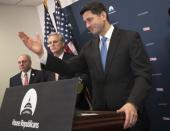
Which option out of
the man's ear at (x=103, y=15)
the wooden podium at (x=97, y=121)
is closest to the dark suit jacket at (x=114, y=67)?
the man's ear at (x=103, y=15)

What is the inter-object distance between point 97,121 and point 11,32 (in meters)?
5.50

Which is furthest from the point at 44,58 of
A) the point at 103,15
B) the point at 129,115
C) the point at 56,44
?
the point at 56,44

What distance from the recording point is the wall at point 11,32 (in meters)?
6.28

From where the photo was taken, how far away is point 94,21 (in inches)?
83.2

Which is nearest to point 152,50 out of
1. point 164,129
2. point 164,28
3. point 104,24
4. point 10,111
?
point 164,28

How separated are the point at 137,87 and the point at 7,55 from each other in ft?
16.7

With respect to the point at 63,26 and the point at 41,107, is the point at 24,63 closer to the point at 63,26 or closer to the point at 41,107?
the point at 63,26

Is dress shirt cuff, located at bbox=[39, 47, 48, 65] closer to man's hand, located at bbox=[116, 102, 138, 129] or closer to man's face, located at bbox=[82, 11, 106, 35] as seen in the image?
man's face, located at bbox=[82, 11, 106, 35]

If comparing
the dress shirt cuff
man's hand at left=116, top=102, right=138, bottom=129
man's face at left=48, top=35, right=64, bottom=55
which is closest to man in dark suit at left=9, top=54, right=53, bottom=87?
man's face at left=48, top=35, right=64, bottom=55

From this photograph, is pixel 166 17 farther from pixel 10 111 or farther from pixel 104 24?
pixel 10 111

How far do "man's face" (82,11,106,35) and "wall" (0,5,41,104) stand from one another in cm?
445

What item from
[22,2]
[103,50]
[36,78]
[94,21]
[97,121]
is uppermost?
[22,2]

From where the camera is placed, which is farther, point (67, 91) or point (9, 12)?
point (9, 12)

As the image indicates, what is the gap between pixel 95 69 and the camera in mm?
2014
